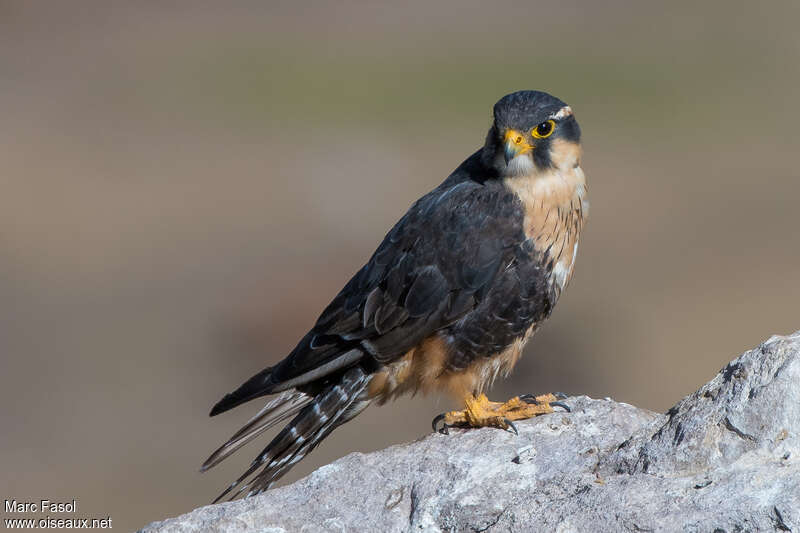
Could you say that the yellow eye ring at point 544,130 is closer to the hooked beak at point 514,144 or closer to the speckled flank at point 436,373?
the hooked beak at point 514,144

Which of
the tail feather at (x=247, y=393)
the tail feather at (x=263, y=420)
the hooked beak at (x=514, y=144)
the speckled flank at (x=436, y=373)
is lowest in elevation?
the speckled flank at (x=436, y=373)

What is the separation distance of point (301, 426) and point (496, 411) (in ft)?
3.12

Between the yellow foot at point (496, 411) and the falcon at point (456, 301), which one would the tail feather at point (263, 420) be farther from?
the yellow foot at point (496, 411)

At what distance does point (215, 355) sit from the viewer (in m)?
15.6

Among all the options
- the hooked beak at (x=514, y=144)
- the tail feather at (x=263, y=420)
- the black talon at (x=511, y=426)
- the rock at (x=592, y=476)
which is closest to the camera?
the rock at (x=592, y=476)

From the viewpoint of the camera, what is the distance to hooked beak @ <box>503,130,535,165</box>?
593cm

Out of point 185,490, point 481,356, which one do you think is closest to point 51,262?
point 185,490

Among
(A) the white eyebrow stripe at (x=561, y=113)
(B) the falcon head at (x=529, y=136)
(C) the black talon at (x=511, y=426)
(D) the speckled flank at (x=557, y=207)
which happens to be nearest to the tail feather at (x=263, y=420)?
(C) the black talon at (x=511, y=426)

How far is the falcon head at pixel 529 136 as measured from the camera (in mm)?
5945

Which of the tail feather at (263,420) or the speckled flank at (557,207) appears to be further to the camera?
the speckled flank at (557,207)

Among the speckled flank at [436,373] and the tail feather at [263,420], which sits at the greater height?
the tail feather at [263,420]

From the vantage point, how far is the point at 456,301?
19.6 feet

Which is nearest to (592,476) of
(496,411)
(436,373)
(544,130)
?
(496,411)

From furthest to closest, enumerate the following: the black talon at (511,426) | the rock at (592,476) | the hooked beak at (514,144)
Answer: the hooked beak at (514,144)
the black talon at (511,426)
the rock at (592,476)
